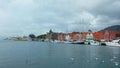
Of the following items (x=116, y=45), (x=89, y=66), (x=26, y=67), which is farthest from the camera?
(x=116, y=45)

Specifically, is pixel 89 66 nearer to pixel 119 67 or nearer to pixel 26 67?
pixel 119 67

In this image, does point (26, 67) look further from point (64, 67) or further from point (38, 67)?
point (64, 67)

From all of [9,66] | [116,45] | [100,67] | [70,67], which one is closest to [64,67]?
[70,67]

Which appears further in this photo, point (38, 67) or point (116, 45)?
point (116, 45)

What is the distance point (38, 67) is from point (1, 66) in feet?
30.2

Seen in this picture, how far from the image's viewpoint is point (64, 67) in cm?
5416

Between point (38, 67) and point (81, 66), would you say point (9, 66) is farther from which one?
point (81, 66)

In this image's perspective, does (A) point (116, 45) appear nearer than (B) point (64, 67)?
No

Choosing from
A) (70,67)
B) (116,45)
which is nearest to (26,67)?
(70,67)

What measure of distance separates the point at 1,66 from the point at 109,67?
26023 millimetres

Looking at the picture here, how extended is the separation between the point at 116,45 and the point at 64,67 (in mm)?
129893

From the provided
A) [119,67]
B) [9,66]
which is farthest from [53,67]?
[119,67]

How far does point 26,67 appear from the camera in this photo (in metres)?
53.0

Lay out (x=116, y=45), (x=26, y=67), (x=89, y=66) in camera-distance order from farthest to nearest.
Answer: (x=116, y=45) → (x=89, y=66) → (x=26, y=67)
